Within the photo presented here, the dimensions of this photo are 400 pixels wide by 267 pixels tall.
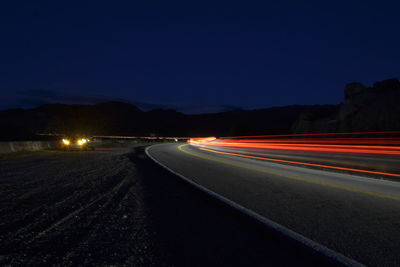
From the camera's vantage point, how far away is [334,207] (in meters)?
5.22

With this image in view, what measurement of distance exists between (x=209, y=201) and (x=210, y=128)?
174m

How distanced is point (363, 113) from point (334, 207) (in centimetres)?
4186

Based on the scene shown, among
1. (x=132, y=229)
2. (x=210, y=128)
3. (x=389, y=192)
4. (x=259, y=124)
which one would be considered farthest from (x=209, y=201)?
(x=210, y=128)

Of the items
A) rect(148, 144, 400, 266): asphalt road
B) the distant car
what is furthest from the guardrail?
rect(148, 144, 400, 266): asphalt road

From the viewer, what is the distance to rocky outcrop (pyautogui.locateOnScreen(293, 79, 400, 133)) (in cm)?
3638

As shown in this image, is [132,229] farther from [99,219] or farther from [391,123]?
[391,123]

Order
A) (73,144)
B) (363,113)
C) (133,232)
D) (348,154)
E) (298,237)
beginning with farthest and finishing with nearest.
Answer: (363,113)
(73,144)
(348,154)
(133,232)
(298,237)

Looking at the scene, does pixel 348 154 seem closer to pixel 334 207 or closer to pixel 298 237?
pixel 334 207

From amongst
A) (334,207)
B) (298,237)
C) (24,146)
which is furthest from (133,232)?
(24,146)

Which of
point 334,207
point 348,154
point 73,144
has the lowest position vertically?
point 348,154

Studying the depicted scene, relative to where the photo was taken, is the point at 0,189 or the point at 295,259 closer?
the point at 295,259

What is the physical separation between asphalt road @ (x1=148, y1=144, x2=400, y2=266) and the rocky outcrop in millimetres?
34184

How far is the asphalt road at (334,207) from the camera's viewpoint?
3373 millimetres

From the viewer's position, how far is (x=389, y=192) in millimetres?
6629
